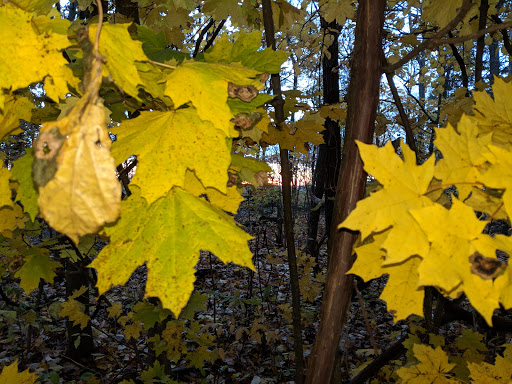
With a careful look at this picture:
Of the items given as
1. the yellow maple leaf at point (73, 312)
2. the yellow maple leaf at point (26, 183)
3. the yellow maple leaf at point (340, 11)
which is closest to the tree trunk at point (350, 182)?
the yellow maple leaf at point (26, 183)

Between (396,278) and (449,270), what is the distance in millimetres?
183

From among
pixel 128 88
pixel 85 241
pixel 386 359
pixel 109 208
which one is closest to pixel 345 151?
pixel 128 88

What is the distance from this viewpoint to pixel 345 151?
1.14 meters

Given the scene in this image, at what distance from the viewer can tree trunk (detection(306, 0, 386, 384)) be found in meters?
1.07

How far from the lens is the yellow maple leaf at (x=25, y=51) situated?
0.78 meters

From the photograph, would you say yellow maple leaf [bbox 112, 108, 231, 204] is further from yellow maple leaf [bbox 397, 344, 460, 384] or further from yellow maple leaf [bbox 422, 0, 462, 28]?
yellow maple leaf [bbox 422, 0, 462, 28]

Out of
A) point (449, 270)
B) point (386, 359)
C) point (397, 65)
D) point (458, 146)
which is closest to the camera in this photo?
point (449, 270)

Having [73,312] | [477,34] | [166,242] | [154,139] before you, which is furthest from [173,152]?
[73,312]

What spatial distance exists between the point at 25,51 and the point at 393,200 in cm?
93

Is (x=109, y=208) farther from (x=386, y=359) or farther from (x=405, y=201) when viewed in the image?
(x=386, y=359)

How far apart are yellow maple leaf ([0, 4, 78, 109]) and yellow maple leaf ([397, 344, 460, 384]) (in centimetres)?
200

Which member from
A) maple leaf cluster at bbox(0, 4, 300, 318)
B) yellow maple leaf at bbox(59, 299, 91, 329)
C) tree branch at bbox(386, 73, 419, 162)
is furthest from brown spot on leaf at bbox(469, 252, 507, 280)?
yellow maple leaf at bbox(59, 299, 91, 329)

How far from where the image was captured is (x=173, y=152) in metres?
0.88

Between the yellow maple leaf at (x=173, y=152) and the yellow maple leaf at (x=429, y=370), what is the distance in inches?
63.2
